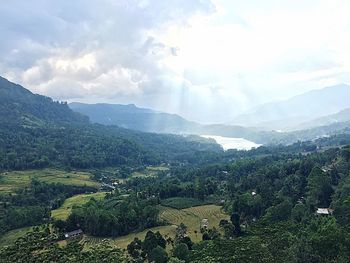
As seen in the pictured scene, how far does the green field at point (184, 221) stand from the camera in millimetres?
71875

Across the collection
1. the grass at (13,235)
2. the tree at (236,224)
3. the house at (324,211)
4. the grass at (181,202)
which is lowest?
the grass at (13,235)

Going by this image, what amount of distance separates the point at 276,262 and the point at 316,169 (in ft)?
134

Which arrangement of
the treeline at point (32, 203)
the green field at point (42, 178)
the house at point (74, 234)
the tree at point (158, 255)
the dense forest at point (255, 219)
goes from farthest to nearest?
1. the green field at point (42, 178)
2. the treeline at point (32, 203)
3. the house at point (74, 234)
4. the tree at point (158, 255)
5. the dense forest at point (255, 219)

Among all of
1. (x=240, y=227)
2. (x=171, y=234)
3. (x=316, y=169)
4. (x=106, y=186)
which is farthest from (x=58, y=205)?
(x=316, y=169)

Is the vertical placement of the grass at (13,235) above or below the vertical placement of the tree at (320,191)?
below

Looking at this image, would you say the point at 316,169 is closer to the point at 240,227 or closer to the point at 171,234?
the point at 240,227

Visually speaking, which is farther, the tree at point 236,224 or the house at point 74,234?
the house at point 74,234

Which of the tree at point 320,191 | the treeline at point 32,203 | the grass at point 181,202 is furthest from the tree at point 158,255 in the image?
the treeline at point 32,203

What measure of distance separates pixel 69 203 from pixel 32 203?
9882 mm

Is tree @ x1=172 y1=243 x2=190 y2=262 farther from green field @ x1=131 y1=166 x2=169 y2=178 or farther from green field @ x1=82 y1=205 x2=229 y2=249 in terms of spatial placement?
green field @ x1=131 y1=166 x2=169 y2=178

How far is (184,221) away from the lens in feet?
269

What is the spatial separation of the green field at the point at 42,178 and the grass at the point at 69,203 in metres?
15.4

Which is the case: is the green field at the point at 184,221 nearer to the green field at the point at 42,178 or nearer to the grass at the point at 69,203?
the grass at the point at 69,203

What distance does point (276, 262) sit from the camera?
41844 mm
